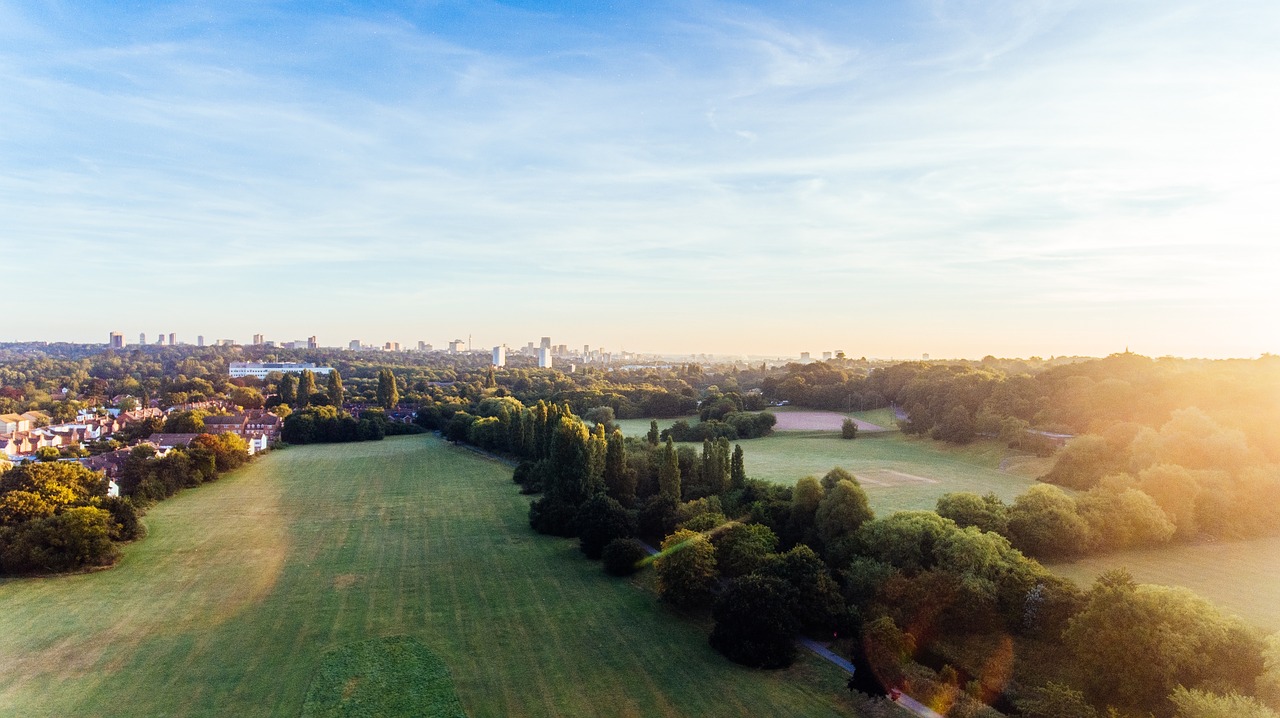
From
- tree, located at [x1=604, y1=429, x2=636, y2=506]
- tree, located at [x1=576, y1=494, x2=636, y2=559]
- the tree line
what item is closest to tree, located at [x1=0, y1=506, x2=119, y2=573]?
the tree line

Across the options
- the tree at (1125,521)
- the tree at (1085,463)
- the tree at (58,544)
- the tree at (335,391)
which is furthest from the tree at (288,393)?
the tree at (1125,521)

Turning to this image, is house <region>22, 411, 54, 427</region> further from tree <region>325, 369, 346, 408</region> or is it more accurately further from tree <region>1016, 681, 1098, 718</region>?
tree <region>1016, 681, 1098, 718</region>

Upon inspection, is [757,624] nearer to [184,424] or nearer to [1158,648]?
[1158,648]

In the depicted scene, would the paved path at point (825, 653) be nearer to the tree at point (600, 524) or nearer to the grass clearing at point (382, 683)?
the tree at point (600, 524)

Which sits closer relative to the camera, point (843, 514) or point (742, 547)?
point (742, 547)

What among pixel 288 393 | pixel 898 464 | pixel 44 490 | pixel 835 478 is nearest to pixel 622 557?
pixel 835 478

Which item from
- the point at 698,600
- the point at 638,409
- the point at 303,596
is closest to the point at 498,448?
the point at 638,409
